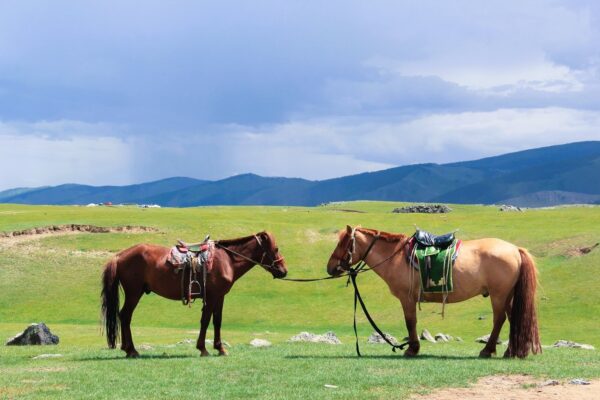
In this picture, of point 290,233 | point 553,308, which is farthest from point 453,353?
point 290,233

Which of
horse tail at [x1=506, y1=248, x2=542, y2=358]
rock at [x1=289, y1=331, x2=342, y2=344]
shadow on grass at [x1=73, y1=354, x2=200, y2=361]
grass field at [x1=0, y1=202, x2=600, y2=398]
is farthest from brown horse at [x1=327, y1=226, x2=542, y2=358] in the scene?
rock at [x1=289, y1=331, x2=342, y2=344]

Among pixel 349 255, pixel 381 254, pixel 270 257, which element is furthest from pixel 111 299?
pixel 381 254

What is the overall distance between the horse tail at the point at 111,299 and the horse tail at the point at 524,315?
10323mm

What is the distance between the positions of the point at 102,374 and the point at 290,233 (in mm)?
42054

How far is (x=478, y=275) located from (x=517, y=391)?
16.2ft

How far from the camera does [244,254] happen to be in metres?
20.7

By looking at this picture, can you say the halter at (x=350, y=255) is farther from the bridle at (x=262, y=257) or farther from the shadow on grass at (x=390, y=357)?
the shadow on grass at (x=390, y=357)

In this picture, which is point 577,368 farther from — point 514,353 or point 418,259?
point 418,259

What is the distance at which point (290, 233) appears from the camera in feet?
192

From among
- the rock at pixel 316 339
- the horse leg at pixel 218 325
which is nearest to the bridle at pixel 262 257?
the horse leg at pixel 218 325

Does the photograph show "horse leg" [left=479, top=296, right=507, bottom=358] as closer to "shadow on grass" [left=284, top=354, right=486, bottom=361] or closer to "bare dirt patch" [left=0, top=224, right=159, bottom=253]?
"shadow on grass" [left=284, top=354, right=486, bottom=361]

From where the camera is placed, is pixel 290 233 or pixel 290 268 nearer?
pixel 290 268

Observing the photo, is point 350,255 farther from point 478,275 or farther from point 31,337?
point 31,337

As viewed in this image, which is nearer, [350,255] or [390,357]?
[390,357]
